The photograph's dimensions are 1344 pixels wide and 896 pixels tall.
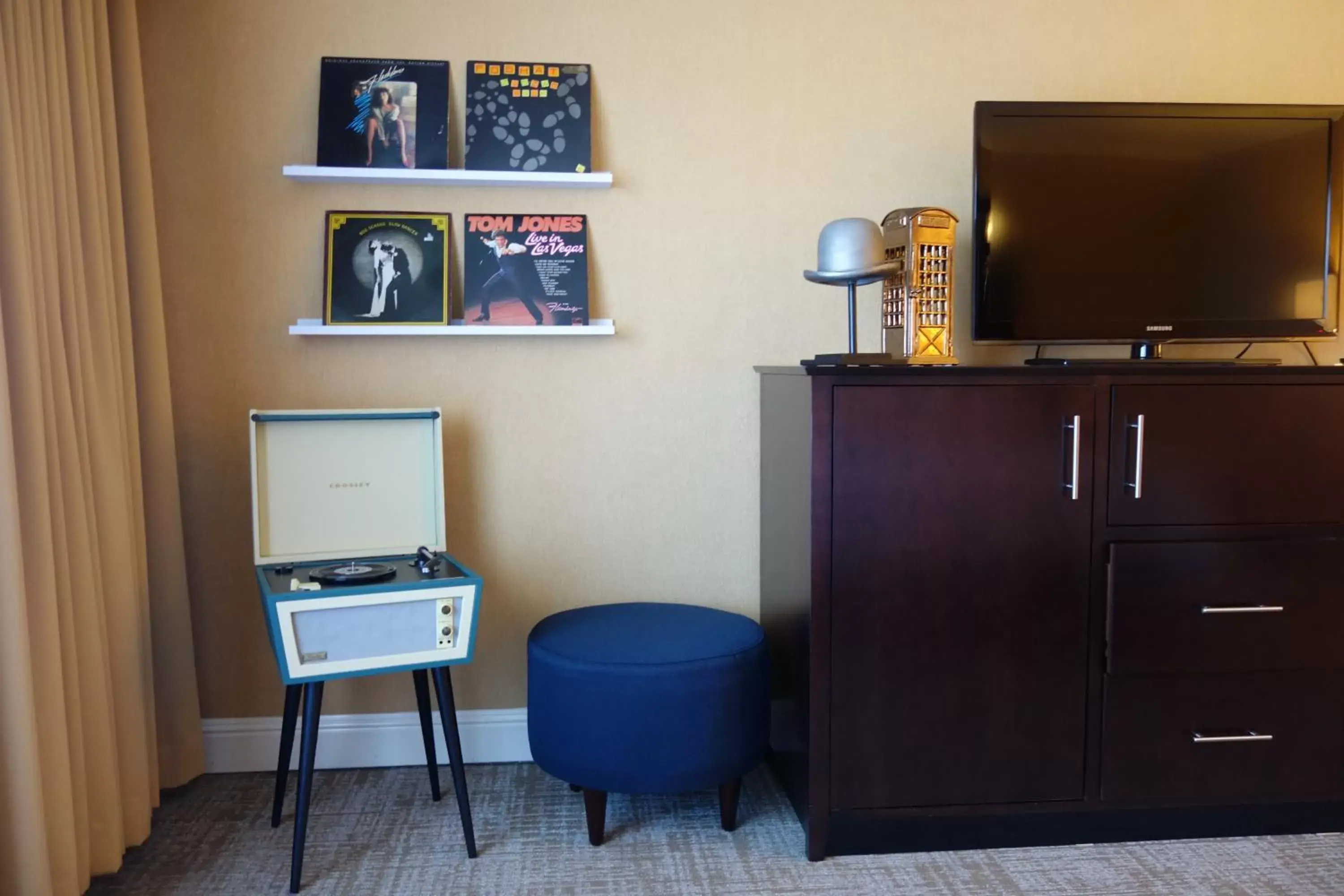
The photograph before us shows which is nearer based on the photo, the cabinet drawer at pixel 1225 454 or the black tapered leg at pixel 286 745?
the cabinet drawer at pixel 1225 454

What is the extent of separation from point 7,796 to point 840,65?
2.26 meters

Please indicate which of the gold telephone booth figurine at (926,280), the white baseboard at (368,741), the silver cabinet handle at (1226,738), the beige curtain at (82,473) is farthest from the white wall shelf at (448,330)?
the silver cabinet handle at (1226,738)

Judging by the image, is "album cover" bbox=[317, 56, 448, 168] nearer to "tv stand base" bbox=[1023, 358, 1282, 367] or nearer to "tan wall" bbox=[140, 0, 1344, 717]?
"tan wall" bbox=[140, 0, 1344, 717]

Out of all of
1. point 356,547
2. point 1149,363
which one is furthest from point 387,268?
point 1149,363

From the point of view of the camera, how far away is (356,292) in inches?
89.0

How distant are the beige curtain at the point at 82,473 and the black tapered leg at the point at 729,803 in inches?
47.1

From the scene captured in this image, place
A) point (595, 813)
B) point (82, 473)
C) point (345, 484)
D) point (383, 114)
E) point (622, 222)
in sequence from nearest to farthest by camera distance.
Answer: point (82, 473) < point (595, 813) < point (345, 484) < point (383, 114) < point (622, 222)

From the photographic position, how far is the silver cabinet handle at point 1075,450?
6.21 ft

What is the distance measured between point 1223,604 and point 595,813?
1368mm

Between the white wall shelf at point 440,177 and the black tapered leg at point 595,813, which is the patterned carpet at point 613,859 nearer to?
the black tapered leg at point 595,813

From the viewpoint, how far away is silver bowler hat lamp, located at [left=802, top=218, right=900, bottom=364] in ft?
6.55

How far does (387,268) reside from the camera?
2270 millimetres

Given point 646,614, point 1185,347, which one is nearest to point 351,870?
point 646,614

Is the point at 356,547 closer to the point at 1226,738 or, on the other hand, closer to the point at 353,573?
the point at 353,573
